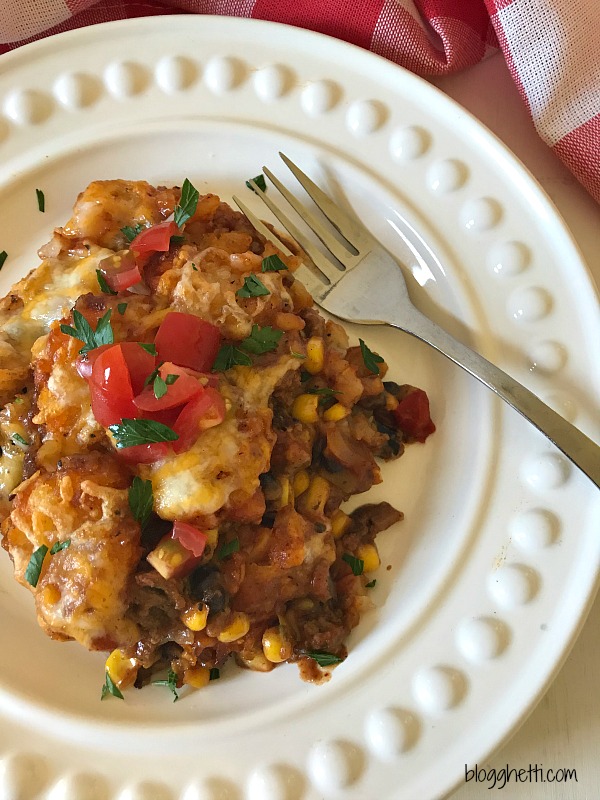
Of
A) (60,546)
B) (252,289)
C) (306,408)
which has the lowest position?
(60,546)

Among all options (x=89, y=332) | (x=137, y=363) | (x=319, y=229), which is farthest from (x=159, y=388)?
(x=319, y=229)

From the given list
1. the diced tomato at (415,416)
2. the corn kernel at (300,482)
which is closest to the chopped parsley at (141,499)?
the corn kernel at (300,482)

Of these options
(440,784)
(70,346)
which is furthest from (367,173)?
(440,784)

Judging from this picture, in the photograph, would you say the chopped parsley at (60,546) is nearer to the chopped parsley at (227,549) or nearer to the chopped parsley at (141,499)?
the chopped parsley at (141,499)

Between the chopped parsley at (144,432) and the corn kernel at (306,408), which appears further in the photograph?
the corn kernel at (306,408)

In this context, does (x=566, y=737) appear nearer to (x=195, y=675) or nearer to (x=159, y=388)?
(x=195, y=675)

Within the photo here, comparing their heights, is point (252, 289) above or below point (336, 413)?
above
